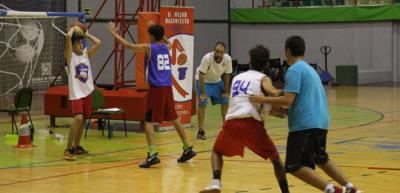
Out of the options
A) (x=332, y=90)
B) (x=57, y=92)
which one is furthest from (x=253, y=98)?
(x=332, y=90)

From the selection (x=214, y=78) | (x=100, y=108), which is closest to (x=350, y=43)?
(x=214, y=78)

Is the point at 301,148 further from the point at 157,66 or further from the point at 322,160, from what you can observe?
the point at 157,66

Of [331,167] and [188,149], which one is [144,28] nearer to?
[188,149]

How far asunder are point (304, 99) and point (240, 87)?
92 cm

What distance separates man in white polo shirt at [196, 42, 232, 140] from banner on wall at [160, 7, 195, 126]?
1266 mm

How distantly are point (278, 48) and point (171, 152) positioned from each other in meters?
22.1

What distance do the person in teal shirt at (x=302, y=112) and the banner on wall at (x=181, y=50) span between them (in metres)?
8.82

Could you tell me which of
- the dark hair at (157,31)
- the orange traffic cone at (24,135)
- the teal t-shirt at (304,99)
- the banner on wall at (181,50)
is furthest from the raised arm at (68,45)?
the teal t-shirt at (304,99)

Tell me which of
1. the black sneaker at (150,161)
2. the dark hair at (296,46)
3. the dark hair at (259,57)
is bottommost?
the black sneaker at (150,161)

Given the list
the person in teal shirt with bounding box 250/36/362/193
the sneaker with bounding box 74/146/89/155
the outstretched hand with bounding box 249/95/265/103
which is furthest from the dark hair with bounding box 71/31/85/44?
the person in teal shirt with bounding box 250/36/362/193

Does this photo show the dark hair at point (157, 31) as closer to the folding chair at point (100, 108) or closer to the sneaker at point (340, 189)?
the folding chair at point (100, 108)

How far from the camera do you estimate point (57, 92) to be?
61.0 ft

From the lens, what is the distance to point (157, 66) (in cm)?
1264

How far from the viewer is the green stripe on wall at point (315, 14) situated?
32.5m
